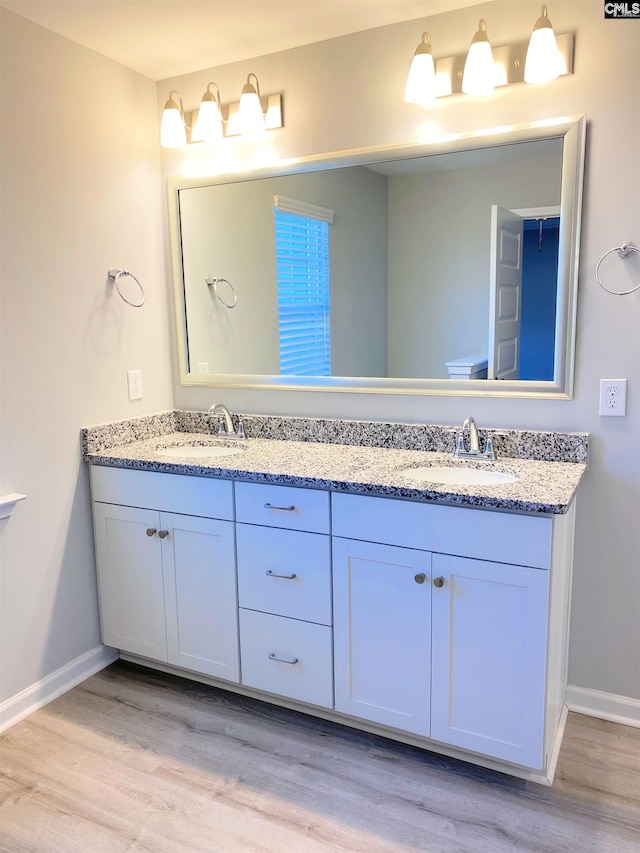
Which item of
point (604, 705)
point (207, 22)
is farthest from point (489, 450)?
point (207, 22)

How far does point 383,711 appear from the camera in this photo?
1909 mm

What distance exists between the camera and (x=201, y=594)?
2.18m

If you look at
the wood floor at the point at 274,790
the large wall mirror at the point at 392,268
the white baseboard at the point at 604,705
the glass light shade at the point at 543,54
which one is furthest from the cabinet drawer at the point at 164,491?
the glass light shade at the point at 543,54

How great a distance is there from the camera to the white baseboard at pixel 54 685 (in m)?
2.12

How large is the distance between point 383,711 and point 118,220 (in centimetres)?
200

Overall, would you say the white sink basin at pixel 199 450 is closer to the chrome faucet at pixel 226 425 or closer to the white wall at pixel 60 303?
the chrome faucet at pixel 226 425

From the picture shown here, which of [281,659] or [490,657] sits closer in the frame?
[490,657]

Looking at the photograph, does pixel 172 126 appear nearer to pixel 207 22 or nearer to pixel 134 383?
pixel 207 22

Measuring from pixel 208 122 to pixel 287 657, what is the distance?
1955 millimetres

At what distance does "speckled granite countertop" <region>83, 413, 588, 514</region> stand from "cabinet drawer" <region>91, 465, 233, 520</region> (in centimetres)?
3

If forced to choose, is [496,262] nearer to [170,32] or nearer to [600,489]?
[600,489]

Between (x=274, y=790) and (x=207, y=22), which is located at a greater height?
(x=207, y=22)

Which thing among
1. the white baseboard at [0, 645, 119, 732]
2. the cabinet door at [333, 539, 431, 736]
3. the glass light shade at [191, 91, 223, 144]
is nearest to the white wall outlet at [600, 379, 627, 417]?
the cabinet door at [333, 539, 431, 736]

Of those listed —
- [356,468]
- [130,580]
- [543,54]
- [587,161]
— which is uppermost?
[543,54]
